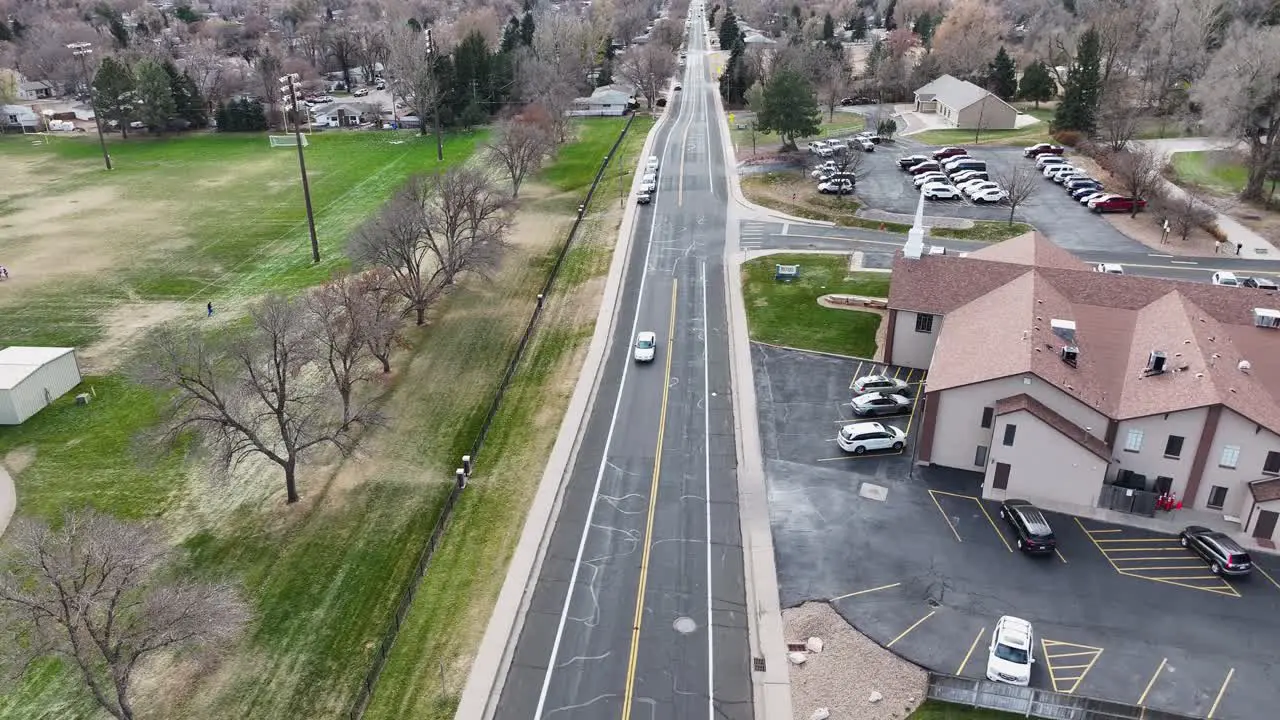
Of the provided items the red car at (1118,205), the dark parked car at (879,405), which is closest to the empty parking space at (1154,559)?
the dark parked car at (879,405)

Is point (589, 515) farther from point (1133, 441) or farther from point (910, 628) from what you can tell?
point (1133, 441)

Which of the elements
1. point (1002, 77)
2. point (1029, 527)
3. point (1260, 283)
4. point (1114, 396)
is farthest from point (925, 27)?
point (1029, 527)

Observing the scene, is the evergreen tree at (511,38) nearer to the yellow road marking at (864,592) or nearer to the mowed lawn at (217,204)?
the mowed lawn at (217,204)

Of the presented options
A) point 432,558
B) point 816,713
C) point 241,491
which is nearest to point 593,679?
point 816,713

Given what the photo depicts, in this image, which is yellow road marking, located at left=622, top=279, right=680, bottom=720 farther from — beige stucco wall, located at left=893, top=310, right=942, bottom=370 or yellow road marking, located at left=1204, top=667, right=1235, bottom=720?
yellow road marking, located at left=1204, top=667, right=1235, bottom=720

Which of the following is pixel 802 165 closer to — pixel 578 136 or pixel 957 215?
pixel 957 215

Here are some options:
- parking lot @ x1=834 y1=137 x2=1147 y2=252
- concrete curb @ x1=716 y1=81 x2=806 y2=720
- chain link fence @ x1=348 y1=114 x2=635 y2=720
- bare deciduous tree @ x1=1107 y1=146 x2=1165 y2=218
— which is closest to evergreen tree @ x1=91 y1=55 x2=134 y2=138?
chain link fence @ x1=348 y1=114 x2=635 y2=720
